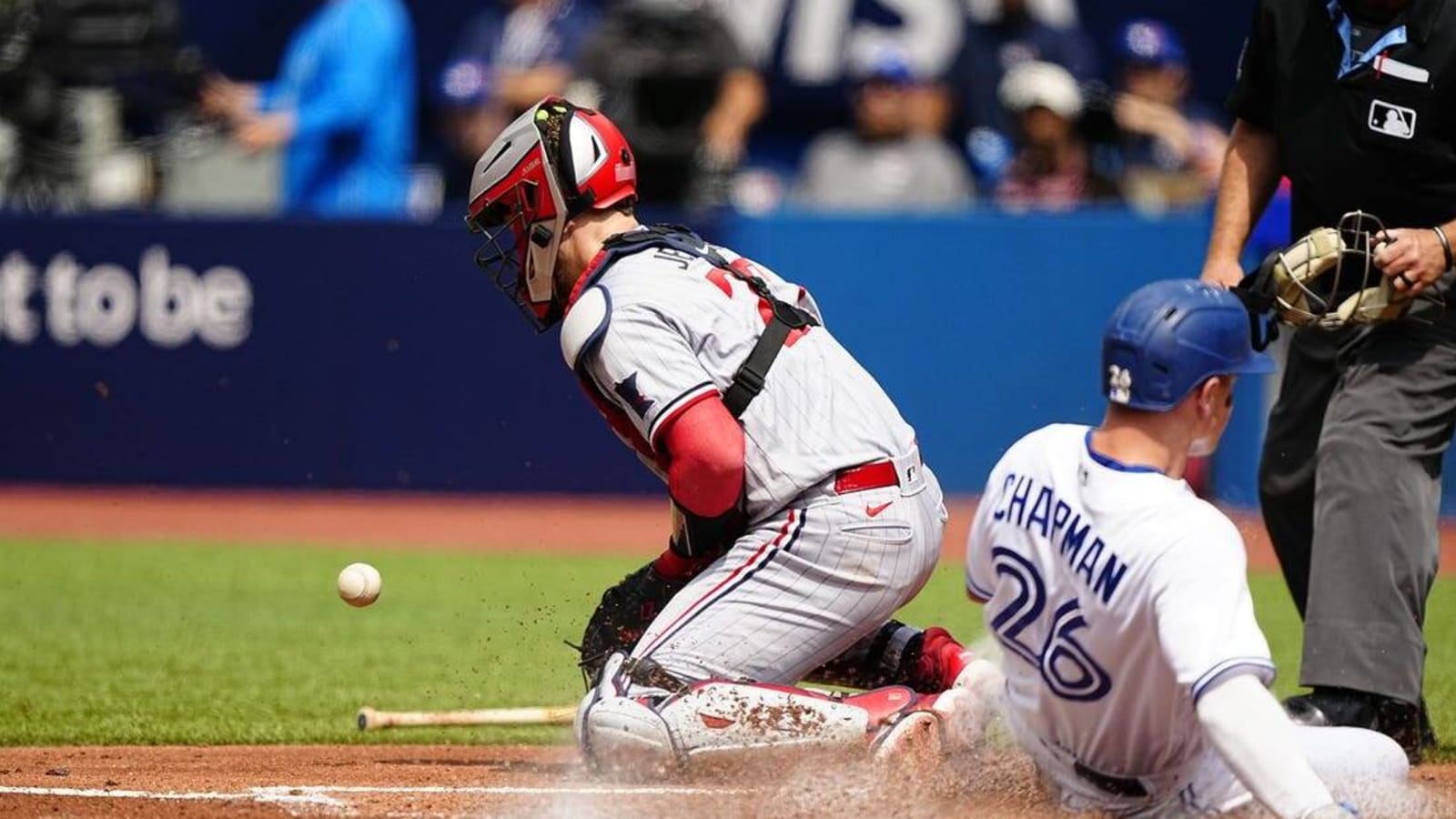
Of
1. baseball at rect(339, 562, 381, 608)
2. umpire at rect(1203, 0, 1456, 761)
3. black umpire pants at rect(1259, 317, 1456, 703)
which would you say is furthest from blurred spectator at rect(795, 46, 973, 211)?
baseball at rect(339, 562, 381, 608)

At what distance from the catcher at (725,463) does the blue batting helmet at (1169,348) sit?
122 cm

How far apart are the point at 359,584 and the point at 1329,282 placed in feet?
9.58

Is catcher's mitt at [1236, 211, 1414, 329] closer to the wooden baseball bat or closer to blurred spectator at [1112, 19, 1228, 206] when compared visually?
the wooden baseball bat

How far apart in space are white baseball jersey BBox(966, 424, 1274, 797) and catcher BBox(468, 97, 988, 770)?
0.79 metres

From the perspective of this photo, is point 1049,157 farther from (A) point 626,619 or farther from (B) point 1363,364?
(A) point 626,619

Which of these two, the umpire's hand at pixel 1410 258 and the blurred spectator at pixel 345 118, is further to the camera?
the blurred spectator at pixel 345 118


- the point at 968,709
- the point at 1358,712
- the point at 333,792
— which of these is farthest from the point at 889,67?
the point at 333,792

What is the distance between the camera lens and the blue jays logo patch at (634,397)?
5.36 meters

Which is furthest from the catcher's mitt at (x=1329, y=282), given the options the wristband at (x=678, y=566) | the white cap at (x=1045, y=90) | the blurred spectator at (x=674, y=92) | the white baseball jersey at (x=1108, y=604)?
the blurred spectator at (x=674, y=92)

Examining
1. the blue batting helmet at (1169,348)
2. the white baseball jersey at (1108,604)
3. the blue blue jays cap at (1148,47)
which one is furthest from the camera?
the blue blue jays cap at (1148,47)

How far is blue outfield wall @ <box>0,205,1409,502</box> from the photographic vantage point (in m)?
13.2

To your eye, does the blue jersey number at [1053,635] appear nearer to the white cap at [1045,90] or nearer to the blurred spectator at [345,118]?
the white cap at [1045,90]

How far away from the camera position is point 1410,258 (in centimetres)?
588

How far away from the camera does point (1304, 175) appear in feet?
21.0
